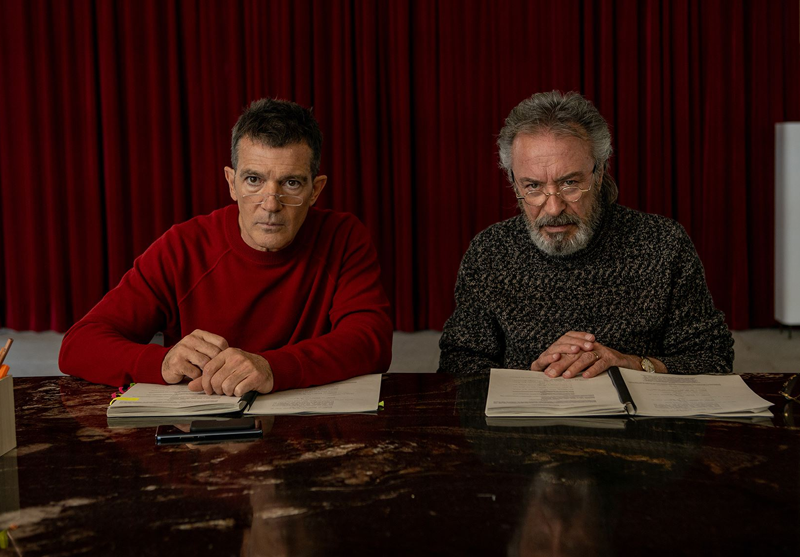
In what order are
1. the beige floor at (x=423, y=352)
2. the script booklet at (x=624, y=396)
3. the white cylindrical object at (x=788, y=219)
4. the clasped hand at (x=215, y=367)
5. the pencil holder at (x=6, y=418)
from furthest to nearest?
the white cylindrical object at (x=788, y=219) < the beige floor at (x=423, y=352) < the clasped hand at (x=215, y=367) < the script booklet at (x=624, y=396) < the pencil holder at (x=6, y=418)

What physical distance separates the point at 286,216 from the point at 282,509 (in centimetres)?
104

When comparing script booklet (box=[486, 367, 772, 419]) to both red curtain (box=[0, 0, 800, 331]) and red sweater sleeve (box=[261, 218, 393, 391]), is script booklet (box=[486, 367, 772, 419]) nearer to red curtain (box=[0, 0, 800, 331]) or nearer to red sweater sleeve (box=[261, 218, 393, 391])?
red sweater sleeve (box=[261, 218, 393, 391])

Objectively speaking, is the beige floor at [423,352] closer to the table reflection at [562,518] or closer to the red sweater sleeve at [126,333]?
the red sweater sleeve at [126,333]

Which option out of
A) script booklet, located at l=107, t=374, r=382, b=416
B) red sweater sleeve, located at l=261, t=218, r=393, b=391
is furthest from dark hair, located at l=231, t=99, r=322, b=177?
script booklet, located at l=107, t=374, r=382, b=416

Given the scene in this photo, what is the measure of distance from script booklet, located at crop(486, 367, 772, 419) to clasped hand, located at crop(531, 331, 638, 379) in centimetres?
2

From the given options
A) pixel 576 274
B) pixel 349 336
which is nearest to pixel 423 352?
pixel 576 274

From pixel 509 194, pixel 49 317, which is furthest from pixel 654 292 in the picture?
pixel 49 317

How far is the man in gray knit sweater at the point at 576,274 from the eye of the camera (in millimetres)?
1871

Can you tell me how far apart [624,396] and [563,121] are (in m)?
0.81

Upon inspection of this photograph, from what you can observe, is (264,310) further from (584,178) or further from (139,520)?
(139,520)

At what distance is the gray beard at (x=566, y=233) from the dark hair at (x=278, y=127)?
566mm

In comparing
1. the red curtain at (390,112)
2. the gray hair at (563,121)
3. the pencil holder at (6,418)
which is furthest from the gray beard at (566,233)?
the red curtain at (390,112)

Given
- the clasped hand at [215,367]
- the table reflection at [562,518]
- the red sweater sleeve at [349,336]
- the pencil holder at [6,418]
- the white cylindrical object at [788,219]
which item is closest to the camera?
the table reflection at [562,518]

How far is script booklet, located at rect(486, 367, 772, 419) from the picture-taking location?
125 cm
